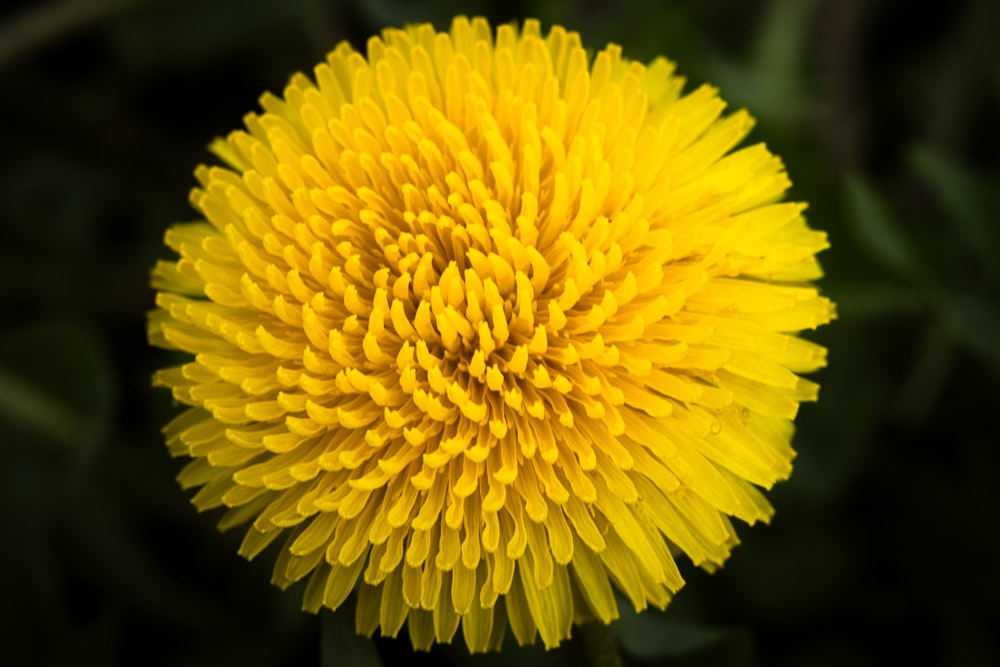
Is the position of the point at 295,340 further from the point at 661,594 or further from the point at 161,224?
the point at 161,224

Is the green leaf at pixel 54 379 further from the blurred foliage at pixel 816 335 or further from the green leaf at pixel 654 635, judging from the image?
the green leaf at pixel 654 635

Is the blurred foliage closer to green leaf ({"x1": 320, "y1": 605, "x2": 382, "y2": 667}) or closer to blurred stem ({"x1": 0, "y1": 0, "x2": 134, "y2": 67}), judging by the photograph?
blurred stem ({"x1": 0, "y1": 0, "x2": 134, "y2": 67})

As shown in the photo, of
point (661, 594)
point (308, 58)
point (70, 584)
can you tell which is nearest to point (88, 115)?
point (308, 58)

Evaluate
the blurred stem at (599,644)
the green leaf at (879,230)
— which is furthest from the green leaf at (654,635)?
the green leaf at (879,230)

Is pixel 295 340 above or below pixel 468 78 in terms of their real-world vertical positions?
below

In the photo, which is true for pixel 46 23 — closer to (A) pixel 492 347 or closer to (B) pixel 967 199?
(A) pixel 492 347

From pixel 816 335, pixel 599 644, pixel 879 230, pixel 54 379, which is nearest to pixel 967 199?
pixel 879 230
